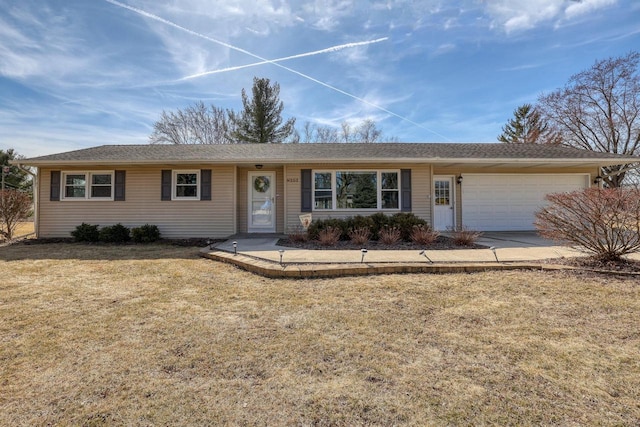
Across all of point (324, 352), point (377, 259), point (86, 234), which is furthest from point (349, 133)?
point (324, 352)

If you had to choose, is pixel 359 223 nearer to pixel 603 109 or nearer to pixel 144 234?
pixel 144 234

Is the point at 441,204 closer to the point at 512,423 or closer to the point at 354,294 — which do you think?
the point at 354,294

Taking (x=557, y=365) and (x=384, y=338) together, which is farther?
(x=384, y=338)

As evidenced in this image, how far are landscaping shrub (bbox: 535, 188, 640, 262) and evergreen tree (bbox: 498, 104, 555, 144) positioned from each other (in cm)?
2279

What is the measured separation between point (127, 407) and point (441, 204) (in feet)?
35.3

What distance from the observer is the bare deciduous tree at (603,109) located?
1900 cm

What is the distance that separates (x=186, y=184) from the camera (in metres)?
9.91

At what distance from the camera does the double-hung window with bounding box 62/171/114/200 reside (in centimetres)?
985

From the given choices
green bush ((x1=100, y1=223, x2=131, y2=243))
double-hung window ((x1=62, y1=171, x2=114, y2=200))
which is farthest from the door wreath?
double-hung window ((x1=62, y1=171, x2=114, y2=200))

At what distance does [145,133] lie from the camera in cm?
2395

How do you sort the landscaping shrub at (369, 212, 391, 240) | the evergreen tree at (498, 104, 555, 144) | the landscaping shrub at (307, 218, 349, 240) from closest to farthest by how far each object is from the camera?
the landscaping shrub at (307, 218, 349, 240) → the landscaping shrub at (369, 212, 391, 240) → the evergreen tree at (498, 104, 555, 144)

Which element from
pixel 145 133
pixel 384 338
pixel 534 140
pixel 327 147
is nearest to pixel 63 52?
pixel 327 147

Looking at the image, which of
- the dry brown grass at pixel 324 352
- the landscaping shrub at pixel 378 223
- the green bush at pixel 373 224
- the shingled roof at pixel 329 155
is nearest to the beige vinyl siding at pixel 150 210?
the shingled roof at pixel 329 155

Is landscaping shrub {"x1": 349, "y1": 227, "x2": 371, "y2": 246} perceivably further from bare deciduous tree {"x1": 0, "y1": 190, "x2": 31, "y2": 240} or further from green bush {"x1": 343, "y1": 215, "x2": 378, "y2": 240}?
bare deciduous tree {"x1": 0, "y1": 190, "x2": 31, "y2": 240}
